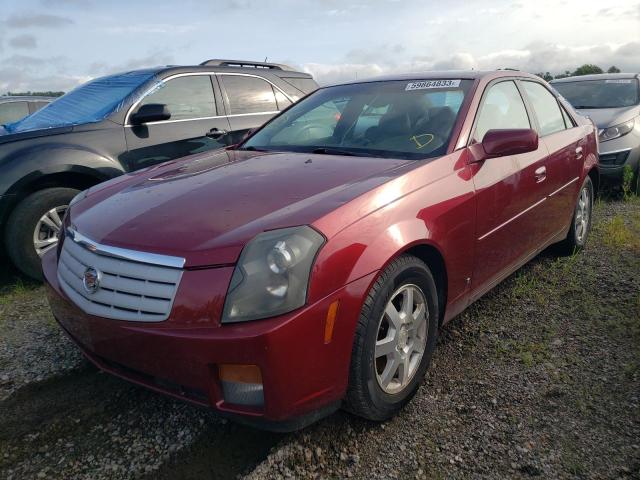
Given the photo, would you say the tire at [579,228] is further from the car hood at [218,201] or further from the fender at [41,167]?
the fender at [41,167]

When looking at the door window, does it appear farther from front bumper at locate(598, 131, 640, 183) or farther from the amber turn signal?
front bumper at locate(598, 131, 640, 183)

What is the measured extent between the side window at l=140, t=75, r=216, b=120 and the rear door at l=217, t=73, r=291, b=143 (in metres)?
0.19

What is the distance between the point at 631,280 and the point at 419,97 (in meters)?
2.12

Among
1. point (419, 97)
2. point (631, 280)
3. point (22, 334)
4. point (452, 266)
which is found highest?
point (419, 97)

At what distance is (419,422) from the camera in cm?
231

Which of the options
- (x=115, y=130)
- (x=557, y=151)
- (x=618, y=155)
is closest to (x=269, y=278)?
(x=557, y=151)

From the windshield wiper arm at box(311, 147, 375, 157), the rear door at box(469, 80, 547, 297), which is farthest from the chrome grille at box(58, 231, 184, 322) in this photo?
the rear door at box(469, 80, 547, 297)

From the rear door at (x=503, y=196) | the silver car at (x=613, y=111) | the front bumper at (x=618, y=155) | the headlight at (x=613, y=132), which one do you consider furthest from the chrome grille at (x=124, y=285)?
the headlight at (x=613, y=132)

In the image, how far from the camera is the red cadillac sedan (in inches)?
72.1

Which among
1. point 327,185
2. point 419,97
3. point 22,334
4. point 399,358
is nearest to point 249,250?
point 327,185

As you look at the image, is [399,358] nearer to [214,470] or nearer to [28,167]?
[214,470]

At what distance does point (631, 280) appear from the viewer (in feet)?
12.5

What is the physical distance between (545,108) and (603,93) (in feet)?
15.5

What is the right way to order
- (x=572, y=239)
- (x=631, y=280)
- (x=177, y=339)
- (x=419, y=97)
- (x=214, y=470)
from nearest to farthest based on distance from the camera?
(x=177, y=339) → (x=214, y=470) → (x=419, y=97) → (x=631, y=280) → (x=572, y=239)
